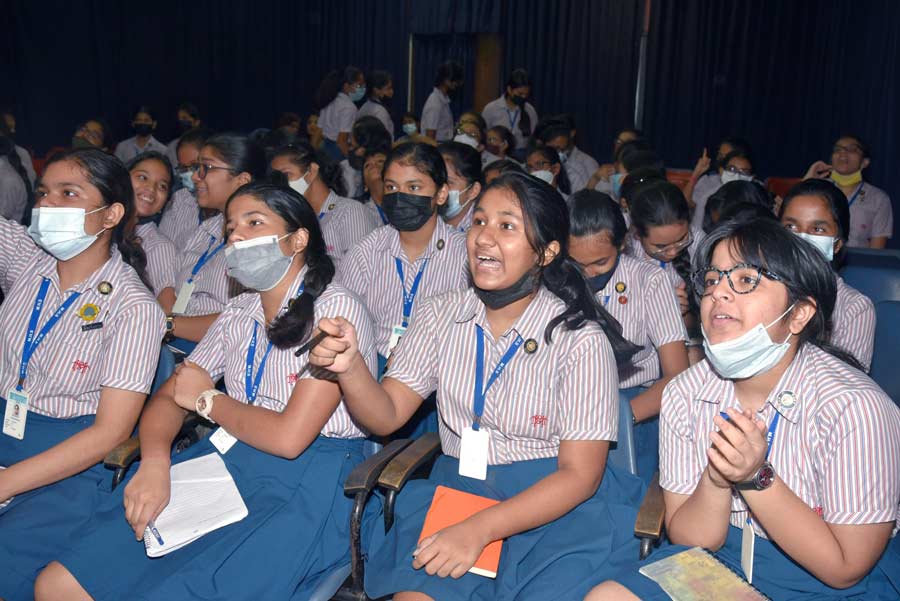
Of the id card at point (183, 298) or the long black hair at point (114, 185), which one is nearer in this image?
the long black hair at point (114, 185)

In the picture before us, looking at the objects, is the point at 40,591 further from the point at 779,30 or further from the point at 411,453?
the point at 779,30

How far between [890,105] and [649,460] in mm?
6744

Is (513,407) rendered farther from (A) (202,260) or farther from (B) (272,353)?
(A) (202,260)

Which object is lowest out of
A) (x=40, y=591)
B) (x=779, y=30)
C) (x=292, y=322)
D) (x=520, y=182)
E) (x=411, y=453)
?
(x=40, y=591)

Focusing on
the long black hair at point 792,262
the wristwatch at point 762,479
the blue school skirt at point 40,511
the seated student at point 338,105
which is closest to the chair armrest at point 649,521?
the wristwatch at point 762,479

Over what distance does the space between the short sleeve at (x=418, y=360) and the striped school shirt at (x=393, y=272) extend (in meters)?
1.27

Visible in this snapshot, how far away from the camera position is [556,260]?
2.37m

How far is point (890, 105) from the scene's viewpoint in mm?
7844

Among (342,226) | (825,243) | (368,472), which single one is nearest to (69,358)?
(368,472)

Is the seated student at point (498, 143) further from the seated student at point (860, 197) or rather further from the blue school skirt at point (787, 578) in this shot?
the blue school skirt at point (787, 578)

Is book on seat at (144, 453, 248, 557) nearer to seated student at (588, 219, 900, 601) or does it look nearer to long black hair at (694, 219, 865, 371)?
seated student at (588, 219, 900, 601)

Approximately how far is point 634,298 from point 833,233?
0.80 m

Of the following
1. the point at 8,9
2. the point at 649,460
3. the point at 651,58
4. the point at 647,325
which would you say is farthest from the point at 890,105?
the point at 8,9

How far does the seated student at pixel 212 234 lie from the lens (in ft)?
12.6
